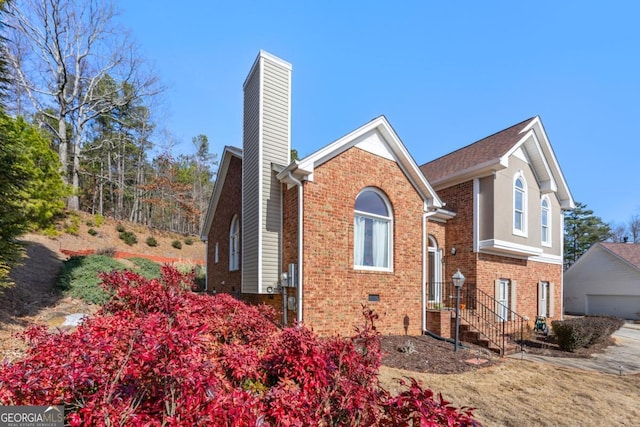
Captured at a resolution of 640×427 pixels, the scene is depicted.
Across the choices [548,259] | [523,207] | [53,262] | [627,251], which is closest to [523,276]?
[548,259]

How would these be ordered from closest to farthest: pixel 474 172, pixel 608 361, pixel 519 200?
pixel 608 361 → pixel 474 172 → pixel 519 200

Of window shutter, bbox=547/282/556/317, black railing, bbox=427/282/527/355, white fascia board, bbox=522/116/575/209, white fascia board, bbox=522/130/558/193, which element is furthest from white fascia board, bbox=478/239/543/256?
white fascia board, bbox=522/116/575/209

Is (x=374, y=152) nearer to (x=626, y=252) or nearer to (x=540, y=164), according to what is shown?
(x=540, y=164)

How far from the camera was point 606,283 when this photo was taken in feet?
79.5

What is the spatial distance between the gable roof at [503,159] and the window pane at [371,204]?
4.57 m

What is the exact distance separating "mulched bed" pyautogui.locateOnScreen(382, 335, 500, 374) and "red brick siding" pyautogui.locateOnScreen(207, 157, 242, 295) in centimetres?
608

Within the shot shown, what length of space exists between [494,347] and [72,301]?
499 inches

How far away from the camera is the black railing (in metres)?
11.1

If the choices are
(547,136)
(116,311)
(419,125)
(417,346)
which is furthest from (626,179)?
(116,311)

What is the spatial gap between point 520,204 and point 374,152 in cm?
767

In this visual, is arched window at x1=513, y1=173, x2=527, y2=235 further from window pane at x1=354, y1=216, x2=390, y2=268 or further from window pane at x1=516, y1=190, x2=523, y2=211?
window pane at x1=354, y1=216, x2=390, y2=268

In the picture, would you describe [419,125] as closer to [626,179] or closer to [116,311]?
[116,311]

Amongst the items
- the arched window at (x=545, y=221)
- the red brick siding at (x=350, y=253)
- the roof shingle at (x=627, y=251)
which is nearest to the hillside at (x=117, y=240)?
the red brick siding at (x=350, y=253)

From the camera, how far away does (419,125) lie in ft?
52.5
